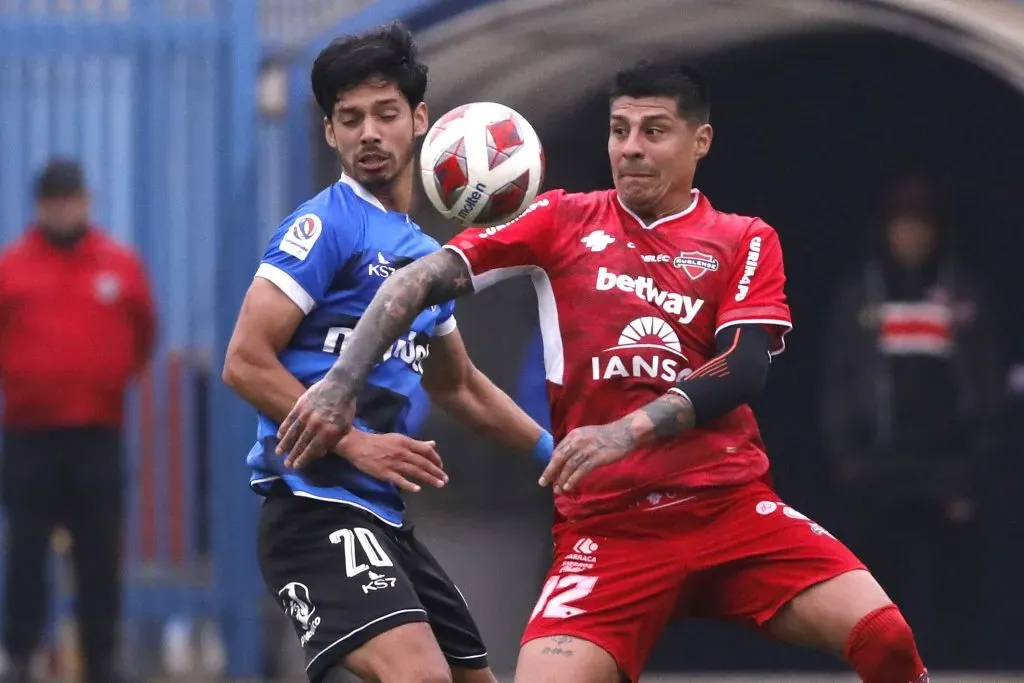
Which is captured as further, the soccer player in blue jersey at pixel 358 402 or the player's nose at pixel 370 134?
the player's nose at pixel 370 134

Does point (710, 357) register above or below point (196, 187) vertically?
below

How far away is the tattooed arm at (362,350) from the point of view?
4742mm

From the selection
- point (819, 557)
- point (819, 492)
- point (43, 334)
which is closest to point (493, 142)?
point (819, 557)

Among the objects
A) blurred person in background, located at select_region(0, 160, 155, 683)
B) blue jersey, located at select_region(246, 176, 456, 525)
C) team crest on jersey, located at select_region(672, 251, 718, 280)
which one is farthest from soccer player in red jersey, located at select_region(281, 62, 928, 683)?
blurred person in background, located at select_region(0, 160, 155, 683)

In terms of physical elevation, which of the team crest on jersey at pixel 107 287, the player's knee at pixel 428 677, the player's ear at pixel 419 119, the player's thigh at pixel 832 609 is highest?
the player's ear at pixel 419 119

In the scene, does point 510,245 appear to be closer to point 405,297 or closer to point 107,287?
point 405,297

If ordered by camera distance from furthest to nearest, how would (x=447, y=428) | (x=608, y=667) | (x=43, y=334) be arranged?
(x=447, y=428), (x=43, y=334), (x=608, y=667)

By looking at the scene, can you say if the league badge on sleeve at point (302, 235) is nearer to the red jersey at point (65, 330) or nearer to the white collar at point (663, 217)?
the white collar at point (663, 217)

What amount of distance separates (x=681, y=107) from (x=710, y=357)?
0.65 meters

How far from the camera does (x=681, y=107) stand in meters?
5.28

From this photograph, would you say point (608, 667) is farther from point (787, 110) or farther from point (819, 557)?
point (787, 110)

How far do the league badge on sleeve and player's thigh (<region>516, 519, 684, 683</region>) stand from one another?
40.5 inches

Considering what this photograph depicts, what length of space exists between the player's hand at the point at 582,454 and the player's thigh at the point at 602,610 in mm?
362

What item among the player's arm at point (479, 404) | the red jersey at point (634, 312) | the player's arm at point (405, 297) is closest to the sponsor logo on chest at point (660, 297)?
the red jersey at point (634, 312)
